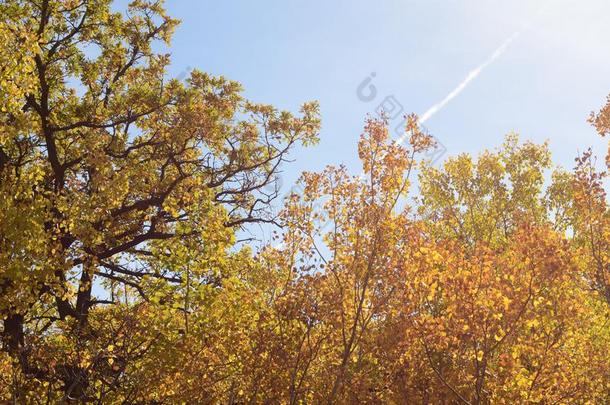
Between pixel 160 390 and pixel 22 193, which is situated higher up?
pixel 22 193

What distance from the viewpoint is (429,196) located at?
23.9 metres

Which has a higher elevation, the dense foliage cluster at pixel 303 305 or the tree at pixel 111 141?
the tree at pixel 111 141

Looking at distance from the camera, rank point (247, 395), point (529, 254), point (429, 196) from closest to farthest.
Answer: point (529, 254)
point (247, 395)
point (429, 196)

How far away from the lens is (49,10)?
13.9 m

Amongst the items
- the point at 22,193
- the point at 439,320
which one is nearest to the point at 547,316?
the point at 439,320

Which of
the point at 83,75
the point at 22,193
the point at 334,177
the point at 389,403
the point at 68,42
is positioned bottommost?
the point at 389,403

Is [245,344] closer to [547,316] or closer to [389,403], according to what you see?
[389,403]

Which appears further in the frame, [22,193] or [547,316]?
[22,193]

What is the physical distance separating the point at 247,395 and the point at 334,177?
434 cm

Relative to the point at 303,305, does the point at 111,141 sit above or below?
above

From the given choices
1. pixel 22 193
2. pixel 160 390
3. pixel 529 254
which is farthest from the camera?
Answer: pixel 22 193

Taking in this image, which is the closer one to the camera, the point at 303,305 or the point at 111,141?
the point at 303,305

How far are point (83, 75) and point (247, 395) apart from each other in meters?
9.83

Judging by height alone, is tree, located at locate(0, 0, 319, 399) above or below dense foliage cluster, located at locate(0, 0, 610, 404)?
above
